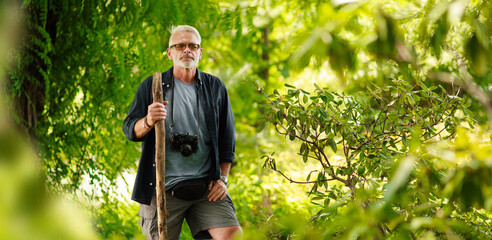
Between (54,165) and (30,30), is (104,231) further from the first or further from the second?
(30,30)

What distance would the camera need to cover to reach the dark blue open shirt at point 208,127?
273 cm

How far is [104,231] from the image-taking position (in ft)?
15.3

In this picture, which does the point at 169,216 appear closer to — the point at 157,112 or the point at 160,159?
the point at 160,159

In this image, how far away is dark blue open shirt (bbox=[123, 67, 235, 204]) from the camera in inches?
107

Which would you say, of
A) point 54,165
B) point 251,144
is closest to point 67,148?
point 54,165

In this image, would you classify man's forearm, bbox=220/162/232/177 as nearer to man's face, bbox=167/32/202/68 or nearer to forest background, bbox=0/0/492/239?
forest background, bbox=0/0/492/239

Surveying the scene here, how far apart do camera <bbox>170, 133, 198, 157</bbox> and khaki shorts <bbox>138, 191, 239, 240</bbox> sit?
9.7 inches

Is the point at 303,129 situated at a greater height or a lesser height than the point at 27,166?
lesser

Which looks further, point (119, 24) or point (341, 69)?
point (119, 24)

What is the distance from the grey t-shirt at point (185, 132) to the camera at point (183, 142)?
3 cm

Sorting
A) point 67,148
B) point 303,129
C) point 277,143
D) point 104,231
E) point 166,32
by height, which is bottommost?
point 277,143

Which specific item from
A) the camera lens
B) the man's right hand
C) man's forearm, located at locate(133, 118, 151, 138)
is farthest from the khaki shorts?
the man's right hand

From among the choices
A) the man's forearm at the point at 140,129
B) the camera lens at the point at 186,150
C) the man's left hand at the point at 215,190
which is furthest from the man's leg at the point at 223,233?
the man's forearm at the point at 140,129

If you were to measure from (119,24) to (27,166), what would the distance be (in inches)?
165
